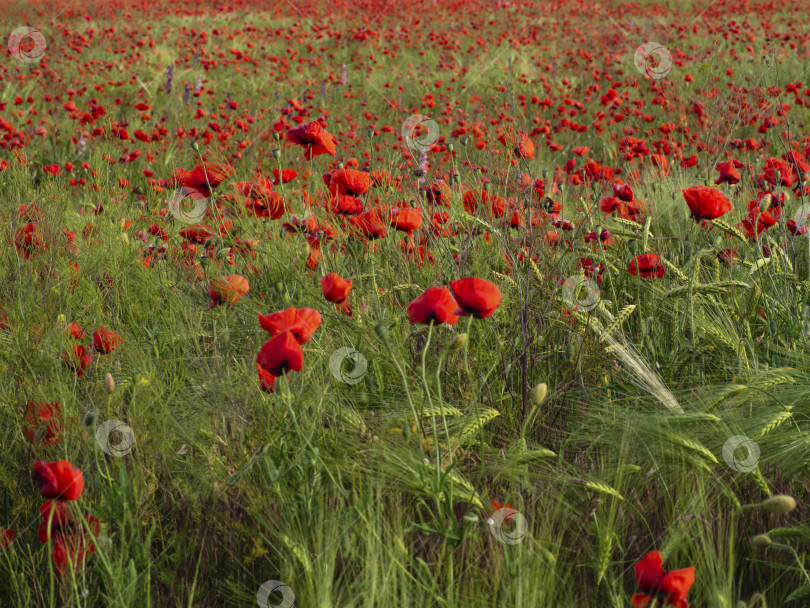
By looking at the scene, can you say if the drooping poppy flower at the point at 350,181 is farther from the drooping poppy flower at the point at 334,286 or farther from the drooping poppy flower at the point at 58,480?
the drooping poppy flower at the point at 58,480

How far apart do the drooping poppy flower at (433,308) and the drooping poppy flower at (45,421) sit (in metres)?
0.70

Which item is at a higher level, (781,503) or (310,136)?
(310,136)

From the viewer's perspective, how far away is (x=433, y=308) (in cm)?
114

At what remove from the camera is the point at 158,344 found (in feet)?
6.13

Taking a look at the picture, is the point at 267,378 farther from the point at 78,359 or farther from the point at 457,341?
the point at 78,359

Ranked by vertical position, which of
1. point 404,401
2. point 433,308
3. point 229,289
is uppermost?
point 433,308

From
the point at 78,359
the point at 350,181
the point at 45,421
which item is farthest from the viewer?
the point at 350,181

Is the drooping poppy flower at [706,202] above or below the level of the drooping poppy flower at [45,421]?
above

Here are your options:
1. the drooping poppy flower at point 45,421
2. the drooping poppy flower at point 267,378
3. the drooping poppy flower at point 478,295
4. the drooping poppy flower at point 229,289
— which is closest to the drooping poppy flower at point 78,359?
the drooping poppy flower at point 45,421

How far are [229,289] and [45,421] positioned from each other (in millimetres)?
428

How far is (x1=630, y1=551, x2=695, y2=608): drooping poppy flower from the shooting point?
3.07 ft

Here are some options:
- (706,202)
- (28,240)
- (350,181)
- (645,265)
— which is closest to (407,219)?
(350,181)

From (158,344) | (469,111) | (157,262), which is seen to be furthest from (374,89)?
(158,344)

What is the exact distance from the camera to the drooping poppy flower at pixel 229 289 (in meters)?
1.51
